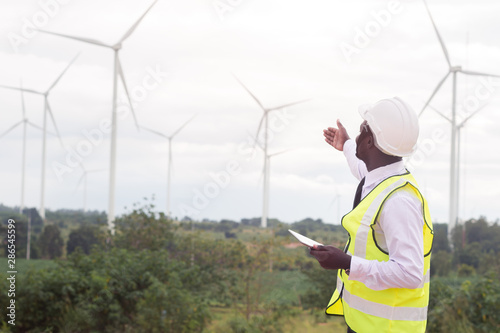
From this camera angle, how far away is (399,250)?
8.24 feet

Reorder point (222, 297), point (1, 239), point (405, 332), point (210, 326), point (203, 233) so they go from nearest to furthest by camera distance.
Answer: point (405, 332) → point (210, 326) → point (1, 239) → point (222, 297) → point (203, 233)

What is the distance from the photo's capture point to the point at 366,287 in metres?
2.75

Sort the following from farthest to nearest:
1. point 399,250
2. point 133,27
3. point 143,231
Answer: point 133,27, point 143,231, point 399,250

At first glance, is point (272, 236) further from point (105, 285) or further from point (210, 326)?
point (105, 285)

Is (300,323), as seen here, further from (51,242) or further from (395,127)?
(51,242)

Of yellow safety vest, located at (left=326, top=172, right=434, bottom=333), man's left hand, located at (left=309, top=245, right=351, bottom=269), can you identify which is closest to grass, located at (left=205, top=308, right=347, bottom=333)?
yellow safety vest, located at (left=326, top=172, right=434, bottom=333)

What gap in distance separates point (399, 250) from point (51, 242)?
24.8 m

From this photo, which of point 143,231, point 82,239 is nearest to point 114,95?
point 82,239

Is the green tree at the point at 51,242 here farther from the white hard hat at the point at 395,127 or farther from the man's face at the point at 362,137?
the white hard hat at the point at 395,127

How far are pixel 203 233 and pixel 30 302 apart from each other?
8912mm

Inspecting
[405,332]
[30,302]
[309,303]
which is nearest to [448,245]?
[309,303]

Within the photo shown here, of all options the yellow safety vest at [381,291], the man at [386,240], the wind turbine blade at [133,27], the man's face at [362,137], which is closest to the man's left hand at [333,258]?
the man at [386,240]

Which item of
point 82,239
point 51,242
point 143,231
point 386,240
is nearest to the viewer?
point 386,240

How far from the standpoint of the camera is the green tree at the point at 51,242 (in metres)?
24.6
